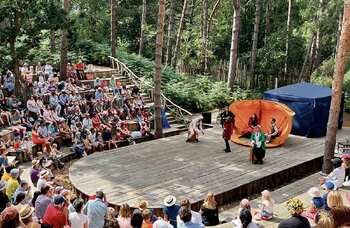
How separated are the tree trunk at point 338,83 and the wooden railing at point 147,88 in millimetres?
7435

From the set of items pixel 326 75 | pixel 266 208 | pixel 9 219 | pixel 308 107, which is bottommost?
pixel 266 208

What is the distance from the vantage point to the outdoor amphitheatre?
8.15m

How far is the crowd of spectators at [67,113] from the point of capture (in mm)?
14472

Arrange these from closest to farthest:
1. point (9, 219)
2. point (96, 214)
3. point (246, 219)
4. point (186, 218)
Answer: point (9, 219) < point (186, 218) < point (246, 219) < point (96, 214)

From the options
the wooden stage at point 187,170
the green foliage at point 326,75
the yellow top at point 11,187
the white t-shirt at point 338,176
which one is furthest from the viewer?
the green foliage at point 326,75

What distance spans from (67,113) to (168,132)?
3805mm

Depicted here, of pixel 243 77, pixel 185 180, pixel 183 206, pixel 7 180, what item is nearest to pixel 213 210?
pixel 183 206

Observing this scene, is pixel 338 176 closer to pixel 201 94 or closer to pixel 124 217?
pixel 124 217

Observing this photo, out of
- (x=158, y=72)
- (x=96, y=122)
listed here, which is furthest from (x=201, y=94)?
(x=96, y=122)

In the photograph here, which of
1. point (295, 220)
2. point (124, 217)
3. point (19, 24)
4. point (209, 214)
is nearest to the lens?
point (295, 220)

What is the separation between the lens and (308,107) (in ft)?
52.6

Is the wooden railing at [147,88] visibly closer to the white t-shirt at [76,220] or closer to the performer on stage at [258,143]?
the performer on stage at [258,143]

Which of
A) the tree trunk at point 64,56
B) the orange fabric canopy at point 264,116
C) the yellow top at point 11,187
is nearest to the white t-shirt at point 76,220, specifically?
the yellow top at point 11,187

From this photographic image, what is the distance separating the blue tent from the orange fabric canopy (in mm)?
1014
